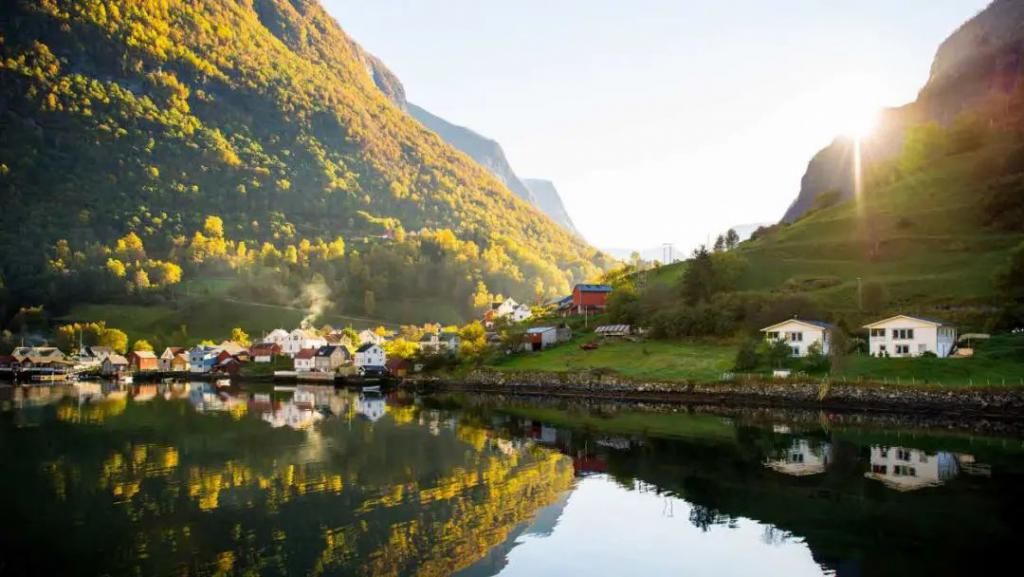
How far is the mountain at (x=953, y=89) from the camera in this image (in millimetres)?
154875

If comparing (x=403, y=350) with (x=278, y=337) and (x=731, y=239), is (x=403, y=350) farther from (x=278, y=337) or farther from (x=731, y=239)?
(x=731, y=239)

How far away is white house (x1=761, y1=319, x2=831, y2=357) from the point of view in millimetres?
68875

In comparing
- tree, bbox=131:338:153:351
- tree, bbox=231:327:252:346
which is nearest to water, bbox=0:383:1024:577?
tree, bbox=131:338:153:351

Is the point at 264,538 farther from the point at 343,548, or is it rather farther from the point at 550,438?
the point at 550,438

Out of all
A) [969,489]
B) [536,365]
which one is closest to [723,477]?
[969,489]

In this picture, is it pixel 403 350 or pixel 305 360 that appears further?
pixel 305 360

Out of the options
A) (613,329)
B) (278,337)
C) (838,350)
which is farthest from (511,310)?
(838,350)

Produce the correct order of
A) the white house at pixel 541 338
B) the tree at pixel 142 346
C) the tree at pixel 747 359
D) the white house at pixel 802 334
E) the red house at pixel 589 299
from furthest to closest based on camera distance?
1. the tree at pixel 142 346
2. the red house at pixel 589 299
3. the white house at pixel 541 338
4. the white house at pixel 802 334
5. the tree at pixel 747 359

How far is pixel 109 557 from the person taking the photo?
67.7 feet

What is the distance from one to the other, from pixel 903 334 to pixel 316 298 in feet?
435

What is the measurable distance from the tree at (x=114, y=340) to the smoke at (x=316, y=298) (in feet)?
110

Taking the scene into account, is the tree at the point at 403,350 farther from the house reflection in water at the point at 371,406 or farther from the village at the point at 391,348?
the house reflection in water at the point at 371,406

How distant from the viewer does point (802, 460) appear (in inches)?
1438

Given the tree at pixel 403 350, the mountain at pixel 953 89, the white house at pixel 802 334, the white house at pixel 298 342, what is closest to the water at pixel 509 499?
the white house at pixel 802 334
